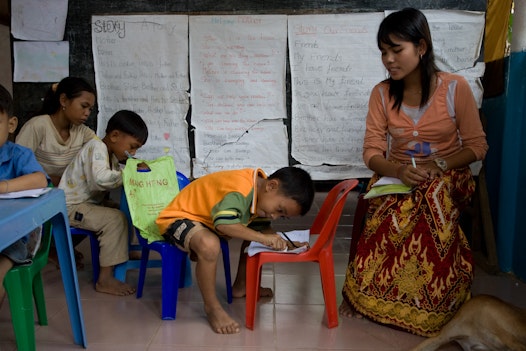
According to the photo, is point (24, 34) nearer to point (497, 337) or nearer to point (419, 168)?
point (419, 168)

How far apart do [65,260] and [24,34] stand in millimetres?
2176

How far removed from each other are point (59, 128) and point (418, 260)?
2.02 metres

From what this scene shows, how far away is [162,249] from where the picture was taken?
2145 mm

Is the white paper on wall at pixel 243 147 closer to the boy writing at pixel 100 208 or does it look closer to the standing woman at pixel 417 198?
the boy writing at pixel 100 208

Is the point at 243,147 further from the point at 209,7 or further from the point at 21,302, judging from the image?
the point at 21,302

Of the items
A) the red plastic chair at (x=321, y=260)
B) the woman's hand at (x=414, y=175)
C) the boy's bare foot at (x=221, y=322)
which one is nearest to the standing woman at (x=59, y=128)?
the boy's bare foot at (x=221, y=322)

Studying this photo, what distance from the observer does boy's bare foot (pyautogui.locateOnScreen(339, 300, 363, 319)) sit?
86.5 inches

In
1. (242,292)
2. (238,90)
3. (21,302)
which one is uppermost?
(238,90)

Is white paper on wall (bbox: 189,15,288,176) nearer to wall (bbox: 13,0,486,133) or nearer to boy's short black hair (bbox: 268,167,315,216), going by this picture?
wall (bbox: 13,0,486,133)

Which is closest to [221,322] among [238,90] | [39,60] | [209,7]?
[238,90]

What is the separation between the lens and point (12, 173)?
1.79 m

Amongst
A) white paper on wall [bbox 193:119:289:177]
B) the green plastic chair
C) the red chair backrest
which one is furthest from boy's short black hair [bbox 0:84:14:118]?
white paper on wall [bbox 193:119:289:177]

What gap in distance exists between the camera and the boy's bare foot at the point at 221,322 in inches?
79.4

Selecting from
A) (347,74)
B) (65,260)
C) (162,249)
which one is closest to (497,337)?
(162,249)
